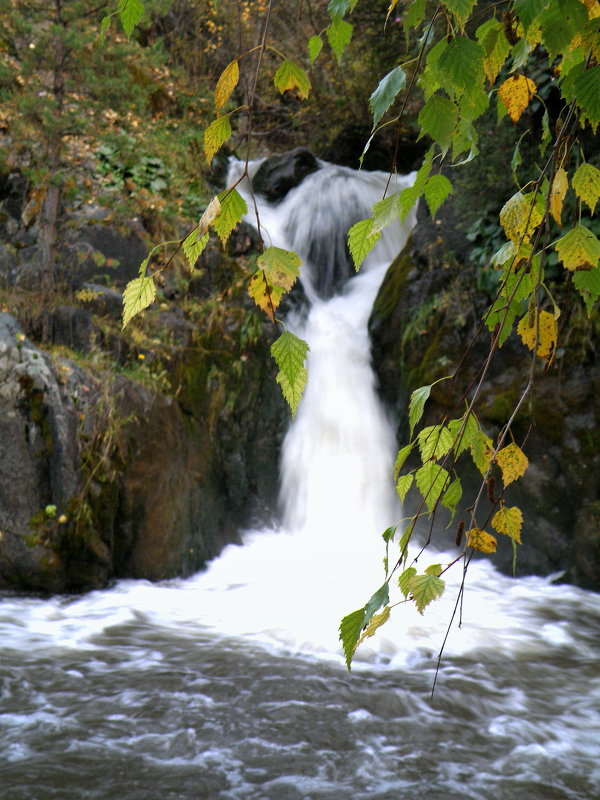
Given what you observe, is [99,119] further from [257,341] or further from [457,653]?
[457,653]

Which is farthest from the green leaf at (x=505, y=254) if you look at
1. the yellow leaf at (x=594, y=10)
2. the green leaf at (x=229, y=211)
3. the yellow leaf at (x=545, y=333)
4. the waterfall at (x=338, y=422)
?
the waterfall at (x=338, y=422)

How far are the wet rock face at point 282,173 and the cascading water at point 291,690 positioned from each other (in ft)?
19.6

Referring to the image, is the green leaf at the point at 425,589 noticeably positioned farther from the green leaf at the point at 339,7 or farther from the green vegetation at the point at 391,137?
the green leaf at the point at 339,7

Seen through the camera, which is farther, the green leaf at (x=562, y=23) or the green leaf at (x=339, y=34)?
the green leaf at (x=339, y=34)

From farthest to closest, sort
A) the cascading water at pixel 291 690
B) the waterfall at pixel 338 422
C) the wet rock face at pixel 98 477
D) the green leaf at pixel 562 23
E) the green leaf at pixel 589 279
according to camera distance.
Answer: the waterfall at pixel 338 422 → the wet rock face at pixel 98 477 → the cascading water at pixel 291 690 → the green leaf at pixel 589 279 → the green leaf at pixel 562 23

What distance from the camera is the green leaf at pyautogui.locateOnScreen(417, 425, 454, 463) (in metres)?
1.11

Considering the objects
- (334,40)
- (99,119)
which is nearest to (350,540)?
(99,119)

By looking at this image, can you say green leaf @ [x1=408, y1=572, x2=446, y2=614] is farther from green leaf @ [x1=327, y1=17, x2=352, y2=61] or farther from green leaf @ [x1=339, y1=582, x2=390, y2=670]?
green leaf @ [x1=327, y1=17, x2=352, y2=61]

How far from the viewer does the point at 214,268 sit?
8008 mm

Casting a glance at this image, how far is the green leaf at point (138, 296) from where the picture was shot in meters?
0.88

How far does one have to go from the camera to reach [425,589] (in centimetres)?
95

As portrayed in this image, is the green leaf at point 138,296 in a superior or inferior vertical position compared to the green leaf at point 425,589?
superior

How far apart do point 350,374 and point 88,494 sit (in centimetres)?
358

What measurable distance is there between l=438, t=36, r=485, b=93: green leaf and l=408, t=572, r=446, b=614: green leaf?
623 millimetres
